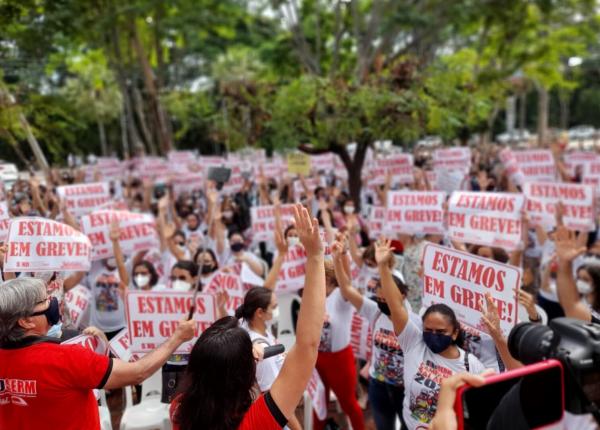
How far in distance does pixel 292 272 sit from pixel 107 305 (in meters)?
1.85

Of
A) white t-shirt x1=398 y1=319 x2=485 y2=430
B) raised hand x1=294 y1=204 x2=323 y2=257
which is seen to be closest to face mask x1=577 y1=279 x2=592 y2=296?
white t-shirt x1=398 y1=319 x2=485 y2=430

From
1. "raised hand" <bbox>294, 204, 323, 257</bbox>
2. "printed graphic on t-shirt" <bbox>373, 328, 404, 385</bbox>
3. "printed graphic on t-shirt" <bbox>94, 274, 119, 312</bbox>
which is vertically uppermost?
"raised hand" <bbox>294, 204, 323, 257</bbox>

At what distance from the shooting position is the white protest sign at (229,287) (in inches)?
197

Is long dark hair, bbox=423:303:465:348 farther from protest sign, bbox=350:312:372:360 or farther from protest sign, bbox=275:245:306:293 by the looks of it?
protest sign, bbox=275:245:306:293

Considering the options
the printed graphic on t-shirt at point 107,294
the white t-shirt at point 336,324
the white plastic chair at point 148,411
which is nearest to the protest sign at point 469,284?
the white t-shirt at point 336,324

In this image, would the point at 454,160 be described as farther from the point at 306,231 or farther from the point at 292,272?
the point at 306,231

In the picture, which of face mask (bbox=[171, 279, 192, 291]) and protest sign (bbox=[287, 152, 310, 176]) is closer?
face mask (bbox=[171, 279, 192, 291])

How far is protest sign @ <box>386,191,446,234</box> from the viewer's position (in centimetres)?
656

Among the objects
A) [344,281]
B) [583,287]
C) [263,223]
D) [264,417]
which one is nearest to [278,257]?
[344,281]

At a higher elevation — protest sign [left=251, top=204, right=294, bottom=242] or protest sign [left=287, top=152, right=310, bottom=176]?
protest sign [left=287, top=152, right=310, bottom=176]

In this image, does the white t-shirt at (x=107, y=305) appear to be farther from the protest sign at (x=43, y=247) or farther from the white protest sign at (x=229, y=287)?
the white protest sign at (x=229, y=287)

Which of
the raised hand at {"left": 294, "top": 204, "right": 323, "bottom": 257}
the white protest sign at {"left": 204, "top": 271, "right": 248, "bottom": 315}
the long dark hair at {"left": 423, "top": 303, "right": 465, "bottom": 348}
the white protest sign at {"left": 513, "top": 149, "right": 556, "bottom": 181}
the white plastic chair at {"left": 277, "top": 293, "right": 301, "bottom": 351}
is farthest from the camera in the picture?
the white protest sign at {"left": 513, "top": 149, "right": 556, "bottom": 181}

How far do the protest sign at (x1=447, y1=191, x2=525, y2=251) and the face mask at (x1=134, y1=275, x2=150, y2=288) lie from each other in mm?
3268

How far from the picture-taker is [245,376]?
226 centimetres
